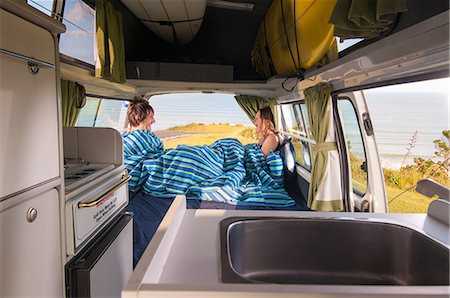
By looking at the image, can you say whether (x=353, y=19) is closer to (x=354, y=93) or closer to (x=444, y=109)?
(x=444, y=109)

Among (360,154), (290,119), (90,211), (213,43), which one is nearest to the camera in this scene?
(90,211)

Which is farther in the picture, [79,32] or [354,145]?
[79,32]

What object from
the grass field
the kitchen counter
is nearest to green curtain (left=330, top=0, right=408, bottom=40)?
the kitchen counter

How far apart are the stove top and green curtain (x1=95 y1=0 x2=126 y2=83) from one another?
41.5 inches

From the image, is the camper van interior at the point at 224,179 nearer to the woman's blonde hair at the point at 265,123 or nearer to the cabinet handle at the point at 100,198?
the cabinet handle at the point at 100,198

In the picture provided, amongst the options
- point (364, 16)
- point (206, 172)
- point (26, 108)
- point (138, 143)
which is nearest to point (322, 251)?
point (364, 16)

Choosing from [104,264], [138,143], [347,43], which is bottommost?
[104,264]

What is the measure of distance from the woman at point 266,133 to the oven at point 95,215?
2.06 meters

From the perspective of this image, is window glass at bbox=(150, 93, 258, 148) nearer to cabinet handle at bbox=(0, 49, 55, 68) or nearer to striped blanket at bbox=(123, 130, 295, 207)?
striped blanket at bbox=(123, 130, 295, 207)

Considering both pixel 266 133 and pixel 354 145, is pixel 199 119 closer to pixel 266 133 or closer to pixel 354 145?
pixel 266 133

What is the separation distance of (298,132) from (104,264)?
8.70ft

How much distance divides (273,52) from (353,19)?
5.94ft

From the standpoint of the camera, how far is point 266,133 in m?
3.90

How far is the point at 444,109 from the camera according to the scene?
5.02 ft
